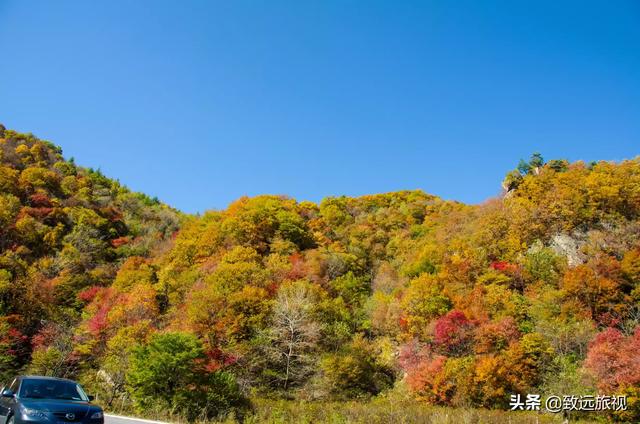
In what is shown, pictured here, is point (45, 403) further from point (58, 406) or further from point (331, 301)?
point (331, 301)

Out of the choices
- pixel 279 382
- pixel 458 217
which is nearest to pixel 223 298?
pixel 279 382

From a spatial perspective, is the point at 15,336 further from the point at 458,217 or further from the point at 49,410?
the point at 458,217

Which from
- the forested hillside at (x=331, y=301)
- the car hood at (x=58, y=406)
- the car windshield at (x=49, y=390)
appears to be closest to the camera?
the car hood at (x=58, y=406)

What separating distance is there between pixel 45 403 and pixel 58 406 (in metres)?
0.30

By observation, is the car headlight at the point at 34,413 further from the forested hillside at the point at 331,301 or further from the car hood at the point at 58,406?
the forested hillside at the point at 331,301

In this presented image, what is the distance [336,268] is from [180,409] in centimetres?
3623

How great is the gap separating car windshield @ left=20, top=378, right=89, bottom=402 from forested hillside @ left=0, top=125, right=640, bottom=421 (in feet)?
34.7

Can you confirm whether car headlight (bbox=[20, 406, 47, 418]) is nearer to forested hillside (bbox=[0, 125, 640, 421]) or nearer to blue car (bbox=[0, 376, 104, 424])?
blue car (bbox=[0, 376, 104, 424])

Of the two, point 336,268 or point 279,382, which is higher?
point 336,268

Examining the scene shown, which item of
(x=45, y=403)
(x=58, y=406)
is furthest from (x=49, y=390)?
(x=58, y=406)

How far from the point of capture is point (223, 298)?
39906mm

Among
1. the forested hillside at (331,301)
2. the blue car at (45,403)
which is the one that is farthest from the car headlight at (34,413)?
the forested hillside at (331,301)

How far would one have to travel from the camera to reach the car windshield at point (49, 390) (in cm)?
916

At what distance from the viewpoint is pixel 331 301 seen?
43969 mm
